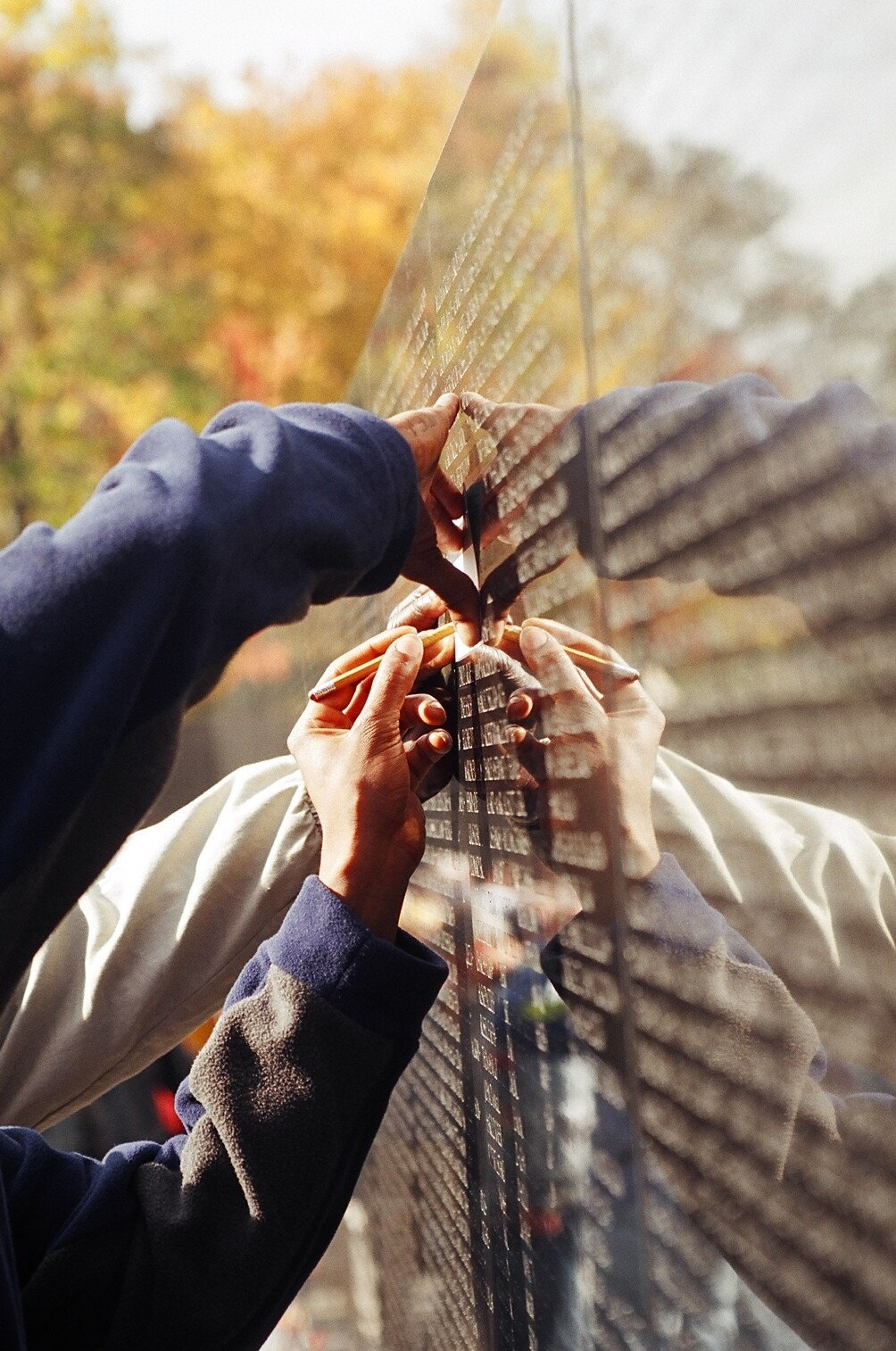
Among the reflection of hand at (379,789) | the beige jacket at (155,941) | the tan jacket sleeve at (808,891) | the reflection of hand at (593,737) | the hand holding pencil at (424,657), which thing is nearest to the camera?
the tan jacket sleeve at (808,891)

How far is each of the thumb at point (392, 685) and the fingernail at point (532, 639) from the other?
0.28m

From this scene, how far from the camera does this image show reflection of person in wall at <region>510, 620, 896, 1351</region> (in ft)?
1.88

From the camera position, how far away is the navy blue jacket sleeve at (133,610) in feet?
2.70

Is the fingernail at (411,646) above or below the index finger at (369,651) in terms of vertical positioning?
A: below

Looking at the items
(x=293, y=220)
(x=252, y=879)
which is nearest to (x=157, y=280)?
(x=293, y=220)

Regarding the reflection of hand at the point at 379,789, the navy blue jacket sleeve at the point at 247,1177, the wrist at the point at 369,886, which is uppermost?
the reflection of hand at the point at 379,789

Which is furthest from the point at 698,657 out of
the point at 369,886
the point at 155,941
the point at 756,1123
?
the point at 155,941

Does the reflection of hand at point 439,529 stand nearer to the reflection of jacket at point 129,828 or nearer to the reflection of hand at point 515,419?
the reflection of hand at point 515,419

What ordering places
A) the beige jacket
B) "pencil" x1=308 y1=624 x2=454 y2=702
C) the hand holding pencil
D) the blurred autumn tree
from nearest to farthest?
the hand holding pencil
"pencil" x1=308 y1=624 x2=454 y2=702
the beige jacket
the blurred autumn tree

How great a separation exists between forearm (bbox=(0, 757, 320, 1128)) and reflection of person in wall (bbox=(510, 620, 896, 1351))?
80cm

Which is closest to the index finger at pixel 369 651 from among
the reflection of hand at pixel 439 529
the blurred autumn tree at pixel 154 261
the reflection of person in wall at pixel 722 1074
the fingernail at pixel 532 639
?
the reflection of hand at pixel 439 529

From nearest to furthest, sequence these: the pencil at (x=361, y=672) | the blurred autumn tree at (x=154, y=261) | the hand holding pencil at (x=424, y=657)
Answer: the hand holding pencil at (x=424, y=657) < the pencil at (x=361, y=672) < the blurred autumn tree at (x=154, y=261)

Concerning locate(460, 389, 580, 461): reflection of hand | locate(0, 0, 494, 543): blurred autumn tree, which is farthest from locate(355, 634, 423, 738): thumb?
locate(0, 0, 494, 543): blurred autumn tree

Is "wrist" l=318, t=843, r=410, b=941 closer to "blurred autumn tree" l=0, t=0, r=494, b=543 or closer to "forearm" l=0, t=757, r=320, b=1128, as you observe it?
"forearm" l=0, t=757, r=320, b=1128
